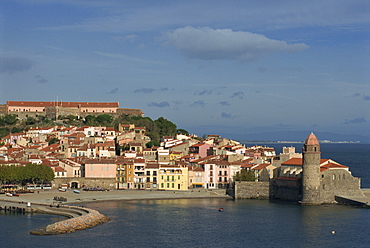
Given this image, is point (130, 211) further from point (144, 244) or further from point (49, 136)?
point (49, 136)

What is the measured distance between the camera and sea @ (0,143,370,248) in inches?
1873

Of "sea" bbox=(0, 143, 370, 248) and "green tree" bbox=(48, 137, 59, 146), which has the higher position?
"green tree" bbox=(48, 137, 59, 146)

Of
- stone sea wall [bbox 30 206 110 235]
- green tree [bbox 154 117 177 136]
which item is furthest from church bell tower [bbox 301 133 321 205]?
green tree [bbox 154 117 177 136]

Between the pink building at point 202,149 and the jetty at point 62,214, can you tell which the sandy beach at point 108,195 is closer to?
the jetty at point 62,214

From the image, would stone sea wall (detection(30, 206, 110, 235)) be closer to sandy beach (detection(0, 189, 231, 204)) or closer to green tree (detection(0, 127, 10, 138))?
sandy beach (detection(0, 189, 231, 204))

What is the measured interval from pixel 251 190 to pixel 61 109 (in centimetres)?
6953

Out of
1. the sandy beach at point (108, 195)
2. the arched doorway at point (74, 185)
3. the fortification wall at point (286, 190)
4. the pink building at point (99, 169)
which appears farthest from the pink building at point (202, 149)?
the arched doorway at point (74, 185)

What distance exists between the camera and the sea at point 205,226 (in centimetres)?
4756

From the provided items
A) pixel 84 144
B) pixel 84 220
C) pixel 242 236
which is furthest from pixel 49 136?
pixel 242 236

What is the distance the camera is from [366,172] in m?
116

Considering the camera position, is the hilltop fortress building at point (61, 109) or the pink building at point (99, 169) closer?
the pink building at point (99, 169)

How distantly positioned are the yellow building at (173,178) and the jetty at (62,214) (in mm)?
20222

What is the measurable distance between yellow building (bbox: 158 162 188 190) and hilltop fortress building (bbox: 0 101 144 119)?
59578 millimetres

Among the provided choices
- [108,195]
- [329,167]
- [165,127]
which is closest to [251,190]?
[329,167]
